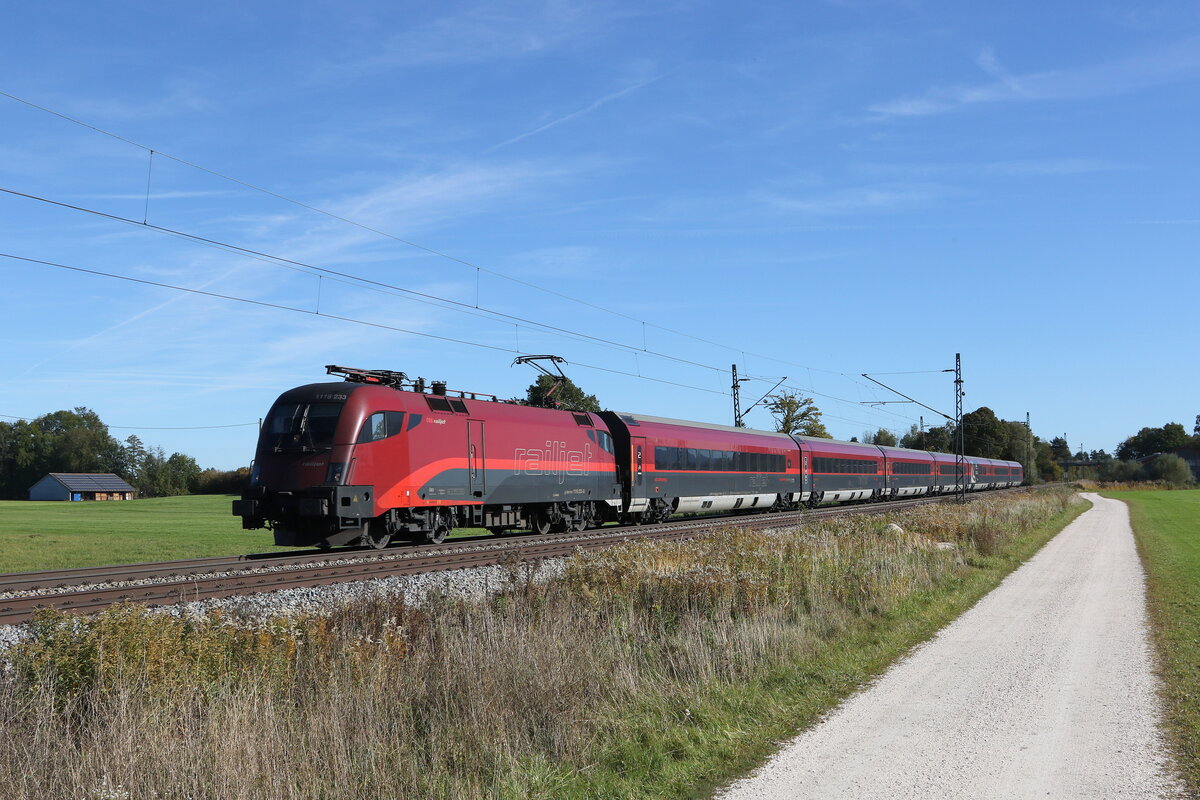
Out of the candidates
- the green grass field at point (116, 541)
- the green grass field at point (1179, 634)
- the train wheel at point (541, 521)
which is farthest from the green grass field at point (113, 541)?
the green grass field at point (1179, 634)

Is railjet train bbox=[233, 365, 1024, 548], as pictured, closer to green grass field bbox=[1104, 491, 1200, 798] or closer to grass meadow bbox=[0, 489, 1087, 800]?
grass meadow bbox=[0, 489, 1087, 800]

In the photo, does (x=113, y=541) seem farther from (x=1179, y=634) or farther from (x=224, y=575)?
(x=1179, y=634)

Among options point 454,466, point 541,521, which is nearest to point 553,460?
point 541,521

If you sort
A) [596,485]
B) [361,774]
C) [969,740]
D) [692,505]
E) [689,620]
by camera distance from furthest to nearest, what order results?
1. [692,505]
2. [596,485]
3. [689,620]
4. [969,740]
5. [361,774]

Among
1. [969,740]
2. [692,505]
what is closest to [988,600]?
[969,740]

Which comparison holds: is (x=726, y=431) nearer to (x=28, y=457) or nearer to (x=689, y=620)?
(x=689, y=620)

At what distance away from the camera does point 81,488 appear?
110500 mm

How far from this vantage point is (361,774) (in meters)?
6.52

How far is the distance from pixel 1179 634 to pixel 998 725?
19.4 ft

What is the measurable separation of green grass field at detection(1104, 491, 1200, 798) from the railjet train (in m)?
14.3

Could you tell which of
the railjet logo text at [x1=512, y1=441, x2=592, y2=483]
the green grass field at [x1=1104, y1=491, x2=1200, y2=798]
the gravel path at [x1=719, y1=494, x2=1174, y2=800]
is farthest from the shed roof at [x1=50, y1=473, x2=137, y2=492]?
the gravel path at [x1=719, y1=494, x2=1174, y2=800]

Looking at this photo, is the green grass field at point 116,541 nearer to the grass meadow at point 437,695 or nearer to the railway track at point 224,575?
the railway track at point 224,575

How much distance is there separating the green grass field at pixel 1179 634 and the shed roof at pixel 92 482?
113202 mm

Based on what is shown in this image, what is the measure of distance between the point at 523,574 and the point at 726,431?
24.0 metres
